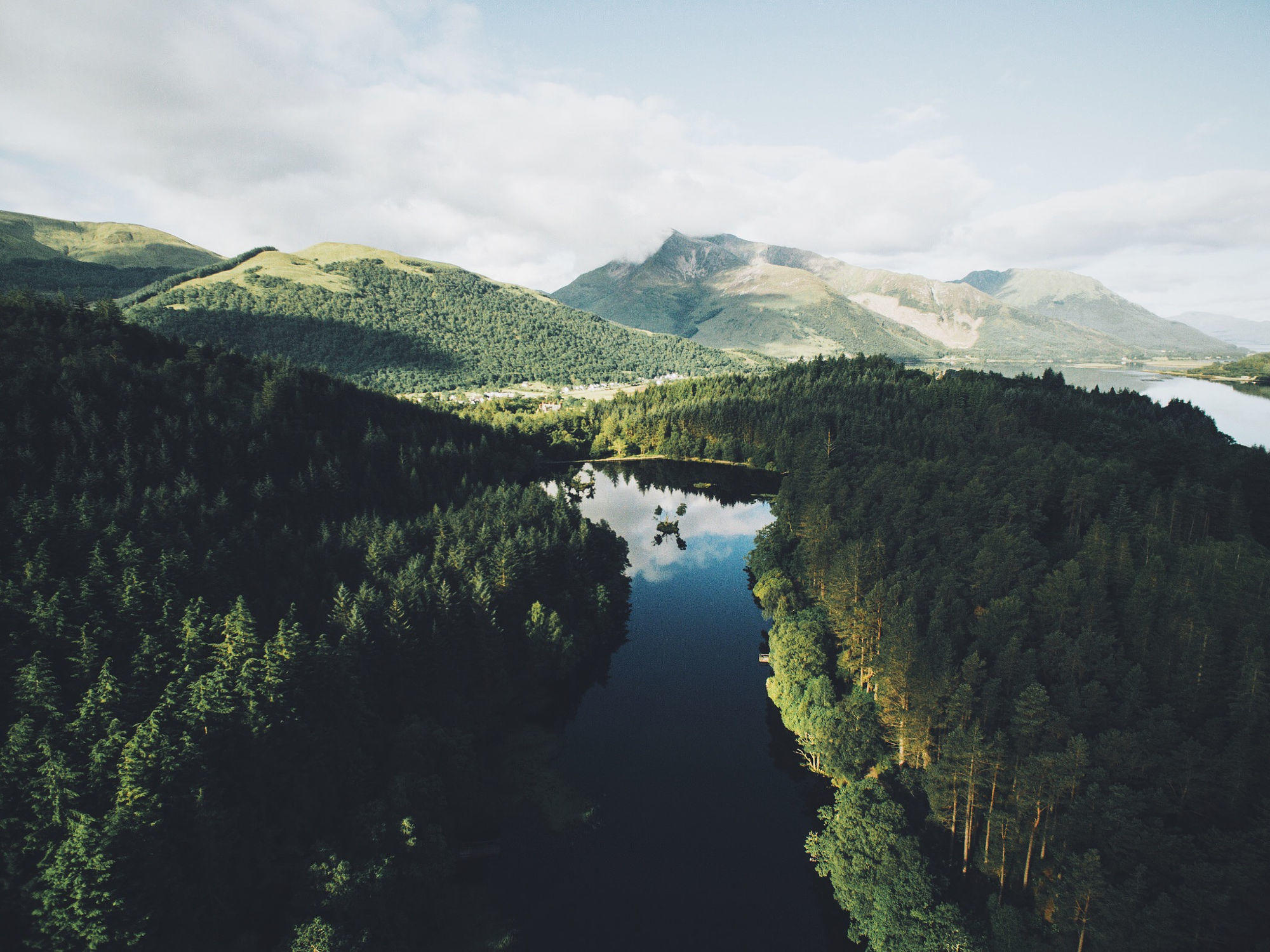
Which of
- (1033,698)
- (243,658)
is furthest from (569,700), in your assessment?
(1033,698)

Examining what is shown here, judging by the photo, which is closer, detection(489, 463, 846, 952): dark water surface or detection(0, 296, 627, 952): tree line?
detection(0, 296, 627, 952): tree line

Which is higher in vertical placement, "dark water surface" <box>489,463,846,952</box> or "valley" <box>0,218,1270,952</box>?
"valley" <box>0,218,1270,952</box>

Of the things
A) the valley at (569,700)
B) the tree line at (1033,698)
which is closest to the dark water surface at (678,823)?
the valley at (569,700)

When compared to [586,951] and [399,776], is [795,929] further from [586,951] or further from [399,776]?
[399,776]

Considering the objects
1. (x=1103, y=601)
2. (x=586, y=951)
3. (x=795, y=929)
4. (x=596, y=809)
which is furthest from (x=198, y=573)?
(x=1103, y=601)

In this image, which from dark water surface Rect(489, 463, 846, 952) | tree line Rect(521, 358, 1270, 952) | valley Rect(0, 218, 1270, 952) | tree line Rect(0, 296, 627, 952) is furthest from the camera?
dark water surface Rect(489, 463, 846, 952)

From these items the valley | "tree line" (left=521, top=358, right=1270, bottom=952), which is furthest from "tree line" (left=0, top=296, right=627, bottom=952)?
"tree line" (left=521, top=358, right=1270, bottom=952)

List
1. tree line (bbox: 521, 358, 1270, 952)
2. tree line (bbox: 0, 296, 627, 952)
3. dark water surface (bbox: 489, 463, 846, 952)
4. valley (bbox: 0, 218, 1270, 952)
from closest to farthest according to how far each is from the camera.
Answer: tree line (bbox: 521, 358, 1270, 952) < tree line (bbox: 0, 296, 627, 952) < valley (bbox: 0, 218, 1270, 952) < dark water surface (bbox: 489, 463, 846, 952)

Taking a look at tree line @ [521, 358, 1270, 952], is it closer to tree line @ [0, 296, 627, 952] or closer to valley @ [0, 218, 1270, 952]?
valley @ [0, 218, 1270, 952]

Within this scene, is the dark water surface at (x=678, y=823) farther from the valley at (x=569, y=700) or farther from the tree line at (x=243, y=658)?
the tree line at (x=243, y=658)
